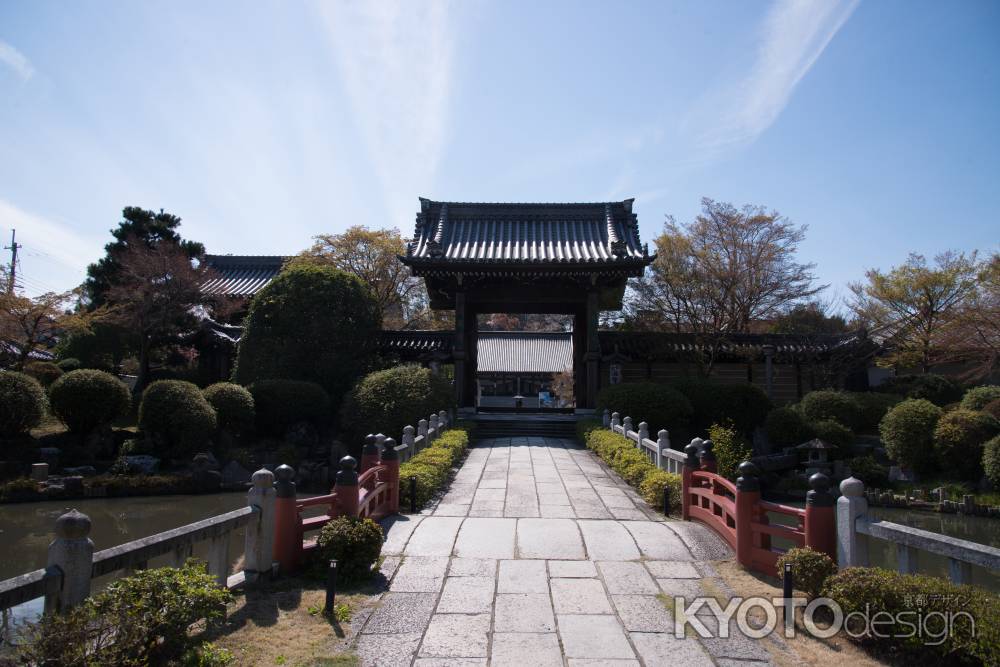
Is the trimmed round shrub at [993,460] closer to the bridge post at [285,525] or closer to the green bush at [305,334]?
the bridge post at [285,525]

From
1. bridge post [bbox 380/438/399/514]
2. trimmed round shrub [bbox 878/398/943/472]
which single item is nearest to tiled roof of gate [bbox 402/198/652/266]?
trimmed round shrub [bbox 878/398/943/472]

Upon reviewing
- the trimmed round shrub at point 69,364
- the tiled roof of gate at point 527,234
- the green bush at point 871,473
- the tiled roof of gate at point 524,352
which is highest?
the tiled roof of gate at point 527,234

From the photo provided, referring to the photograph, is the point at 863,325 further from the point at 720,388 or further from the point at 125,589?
the point at 125,589

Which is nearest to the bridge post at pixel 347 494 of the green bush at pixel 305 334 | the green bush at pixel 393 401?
the green bush at pixel 393 401

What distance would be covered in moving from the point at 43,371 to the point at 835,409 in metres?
24.4

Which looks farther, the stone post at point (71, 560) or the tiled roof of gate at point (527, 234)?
the tiled roof of gate at point (527, 234)

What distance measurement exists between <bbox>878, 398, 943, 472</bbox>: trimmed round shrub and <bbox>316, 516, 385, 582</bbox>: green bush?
1593cm

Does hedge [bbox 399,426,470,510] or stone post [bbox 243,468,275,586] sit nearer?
stone post [bbox 243,468,275,586]

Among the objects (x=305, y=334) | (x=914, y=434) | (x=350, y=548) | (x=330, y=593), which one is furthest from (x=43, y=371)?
(x=914, y=434)

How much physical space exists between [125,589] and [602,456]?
36.2ft

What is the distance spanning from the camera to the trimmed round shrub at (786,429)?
709 inches

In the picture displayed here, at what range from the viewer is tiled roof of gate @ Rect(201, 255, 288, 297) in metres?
31.2

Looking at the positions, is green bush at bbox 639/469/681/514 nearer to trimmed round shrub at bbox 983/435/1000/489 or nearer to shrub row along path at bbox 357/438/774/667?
shrub row along path at bbox 357/438/774/667

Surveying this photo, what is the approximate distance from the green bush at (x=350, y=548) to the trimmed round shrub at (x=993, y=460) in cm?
1521
